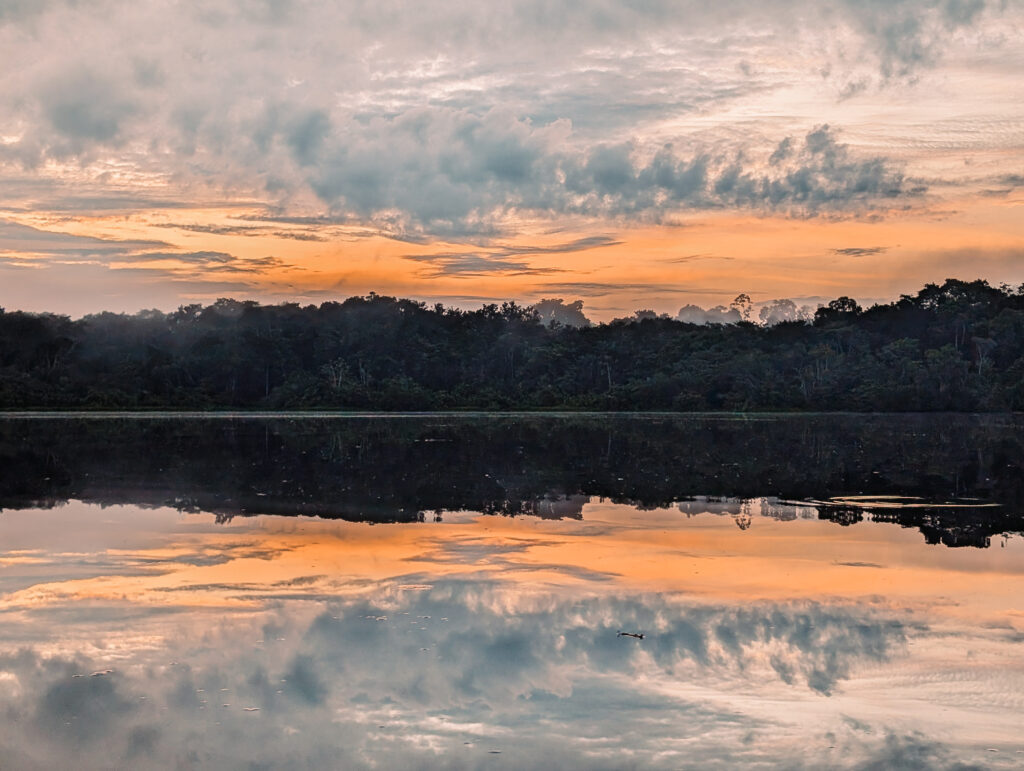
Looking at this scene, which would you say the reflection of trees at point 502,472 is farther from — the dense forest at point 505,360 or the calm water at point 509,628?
the dense forest at point 505,360

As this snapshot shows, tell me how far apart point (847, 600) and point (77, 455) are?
2549 centimetres

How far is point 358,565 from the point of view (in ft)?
41.1

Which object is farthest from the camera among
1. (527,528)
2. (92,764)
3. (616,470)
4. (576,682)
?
(616,470)

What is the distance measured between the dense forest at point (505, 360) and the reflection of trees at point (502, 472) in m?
41.3

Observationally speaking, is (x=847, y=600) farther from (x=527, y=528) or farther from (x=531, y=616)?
(x=527, y=528)

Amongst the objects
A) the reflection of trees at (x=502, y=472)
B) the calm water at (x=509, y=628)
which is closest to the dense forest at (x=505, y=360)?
the reflection of trees at (x=502, y=472)

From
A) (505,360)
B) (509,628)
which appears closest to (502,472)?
(509,628)

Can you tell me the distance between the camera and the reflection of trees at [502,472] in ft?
61.2

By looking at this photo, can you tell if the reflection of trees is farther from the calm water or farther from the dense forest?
the dense forest

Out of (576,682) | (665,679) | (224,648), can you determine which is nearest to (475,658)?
(576,682)

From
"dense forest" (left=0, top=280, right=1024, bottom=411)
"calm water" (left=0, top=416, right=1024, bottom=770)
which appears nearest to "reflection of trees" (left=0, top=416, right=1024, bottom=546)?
"calm water" (left=0, top=416, right=1024, bottom=770)

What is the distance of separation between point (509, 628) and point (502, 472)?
16072mm

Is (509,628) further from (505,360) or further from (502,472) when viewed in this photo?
(505,360)

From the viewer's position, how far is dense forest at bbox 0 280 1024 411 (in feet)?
271
